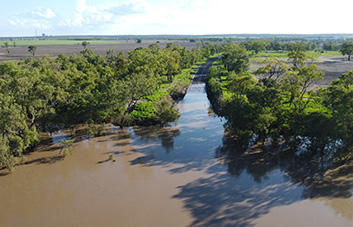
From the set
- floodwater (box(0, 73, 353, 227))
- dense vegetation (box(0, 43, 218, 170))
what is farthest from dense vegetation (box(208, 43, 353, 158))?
dense vegetation (box(0, 43, 218, 170))

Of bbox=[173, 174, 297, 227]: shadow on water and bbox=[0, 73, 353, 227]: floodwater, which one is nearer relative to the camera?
bbox=[173, 174, 297, 227]: shadow on water

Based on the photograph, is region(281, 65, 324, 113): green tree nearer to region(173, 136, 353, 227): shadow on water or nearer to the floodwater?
region(173, 136, 353, 227): shadow on water

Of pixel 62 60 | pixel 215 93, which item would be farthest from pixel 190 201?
pixel 62 60

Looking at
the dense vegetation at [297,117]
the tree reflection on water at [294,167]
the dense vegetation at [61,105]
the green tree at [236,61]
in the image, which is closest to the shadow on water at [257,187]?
the tree reflection on water at [294,167]

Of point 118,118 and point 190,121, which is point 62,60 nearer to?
point 118,118

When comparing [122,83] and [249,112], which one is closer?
[249,112]

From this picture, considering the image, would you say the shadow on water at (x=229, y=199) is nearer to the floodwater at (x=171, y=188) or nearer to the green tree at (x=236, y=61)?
the floodwater at (x=171, y=188)

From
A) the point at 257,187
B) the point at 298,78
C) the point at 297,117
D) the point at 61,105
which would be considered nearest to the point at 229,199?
the point at 257,187

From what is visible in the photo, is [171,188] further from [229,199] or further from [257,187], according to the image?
[257,187]
